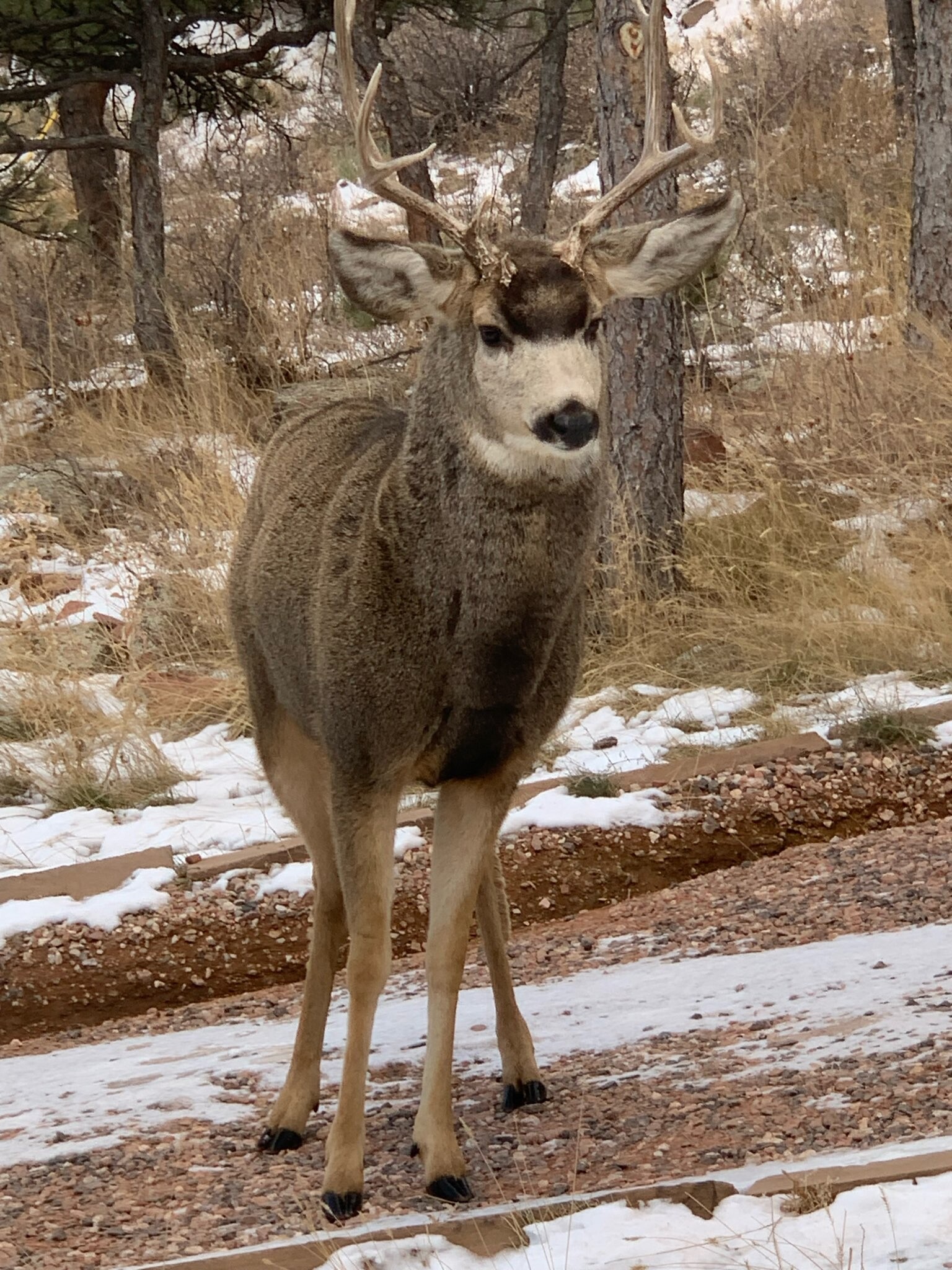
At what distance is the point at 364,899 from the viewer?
3.83 meters

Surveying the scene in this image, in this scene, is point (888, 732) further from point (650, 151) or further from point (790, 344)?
point (790, 344)

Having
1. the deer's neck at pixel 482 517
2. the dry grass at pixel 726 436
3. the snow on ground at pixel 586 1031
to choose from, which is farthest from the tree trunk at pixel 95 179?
the deer's neck at pixel 482 517

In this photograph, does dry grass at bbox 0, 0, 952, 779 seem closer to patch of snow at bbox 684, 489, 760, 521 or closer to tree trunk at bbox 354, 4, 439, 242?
patch of snow at bbox 684, 489, 760, 521

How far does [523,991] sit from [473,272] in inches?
89.2

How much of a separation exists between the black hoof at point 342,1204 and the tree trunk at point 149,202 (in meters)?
9.37

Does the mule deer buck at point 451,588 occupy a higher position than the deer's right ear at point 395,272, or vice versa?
the deer's right ear at point 395,272

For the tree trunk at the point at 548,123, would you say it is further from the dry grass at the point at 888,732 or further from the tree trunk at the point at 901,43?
the dry grass at the point at 888,732

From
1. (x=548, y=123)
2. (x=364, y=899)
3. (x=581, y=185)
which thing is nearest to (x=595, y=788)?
(x=364, y=899)

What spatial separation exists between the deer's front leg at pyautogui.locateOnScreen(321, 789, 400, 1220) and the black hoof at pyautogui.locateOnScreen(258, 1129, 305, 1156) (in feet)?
1.05

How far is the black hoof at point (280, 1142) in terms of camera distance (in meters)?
4.09

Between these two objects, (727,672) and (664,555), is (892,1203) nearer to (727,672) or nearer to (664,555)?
(727,672)

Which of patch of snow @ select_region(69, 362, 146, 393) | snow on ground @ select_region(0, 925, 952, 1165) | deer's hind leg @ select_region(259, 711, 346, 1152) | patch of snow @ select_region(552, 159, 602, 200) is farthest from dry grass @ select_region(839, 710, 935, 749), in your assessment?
patch of snow @ select_region(552, 159, 602, 200)

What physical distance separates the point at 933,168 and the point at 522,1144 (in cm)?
766

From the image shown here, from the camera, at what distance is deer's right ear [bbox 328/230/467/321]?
4000 mm
